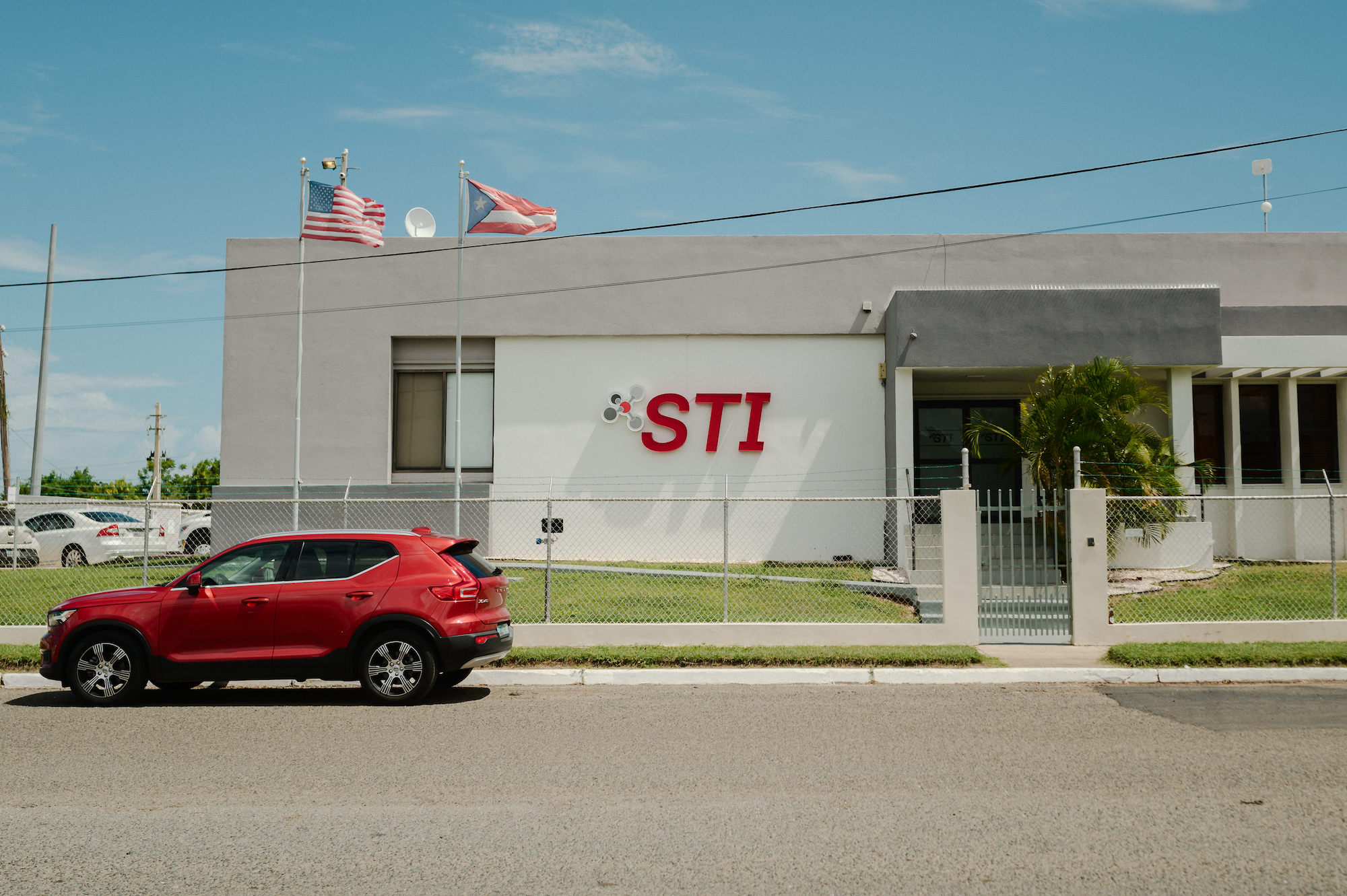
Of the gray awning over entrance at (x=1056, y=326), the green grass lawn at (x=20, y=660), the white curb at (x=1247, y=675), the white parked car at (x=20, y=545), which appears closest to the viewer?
the white curb at (x=1247, y=675)

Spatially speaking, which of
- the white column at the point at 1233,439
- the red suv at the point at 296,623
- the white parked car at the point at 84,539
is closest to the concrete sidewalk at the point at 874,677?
the red suv at the point at 296,623

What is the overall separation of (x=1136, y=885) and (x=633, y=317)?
17.8 metres

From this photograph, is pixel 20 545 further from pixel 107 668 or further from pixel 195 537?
pixel 107 668

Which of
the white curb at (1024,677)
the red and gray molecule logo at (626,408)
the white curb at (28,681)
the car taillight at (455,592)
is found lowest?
the white curb at (28,681)

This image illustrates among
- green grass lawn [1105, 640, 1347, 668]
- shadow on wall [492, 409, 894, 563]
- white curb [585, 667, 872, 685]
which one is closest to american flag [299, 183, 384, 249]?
shadow on wall [492, 409, 894, 563]

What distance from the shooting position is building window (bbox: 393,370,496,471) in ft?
72.0

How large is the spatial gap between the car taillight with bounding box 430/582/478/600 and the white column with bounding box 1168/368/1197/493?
45.0 feet

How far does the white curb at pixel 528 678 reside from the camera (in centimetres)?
1066

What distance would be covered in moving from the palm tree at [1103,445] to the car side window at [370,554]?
10.4 m

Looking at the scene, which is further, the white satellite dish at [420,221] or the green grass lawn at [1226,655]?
the white satellite dish at [420,221]

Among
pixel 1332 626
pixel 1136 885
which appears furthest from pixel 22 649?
pixel 1332 626

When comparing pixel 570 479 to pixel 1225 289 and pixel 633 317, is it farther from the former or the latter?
pixel 1225 289

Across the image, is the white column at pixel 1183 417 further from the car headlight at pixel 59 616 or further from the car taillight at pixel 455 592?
the car headlight at pixel 59 616

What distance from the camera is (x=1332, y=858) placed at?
15.9ft
